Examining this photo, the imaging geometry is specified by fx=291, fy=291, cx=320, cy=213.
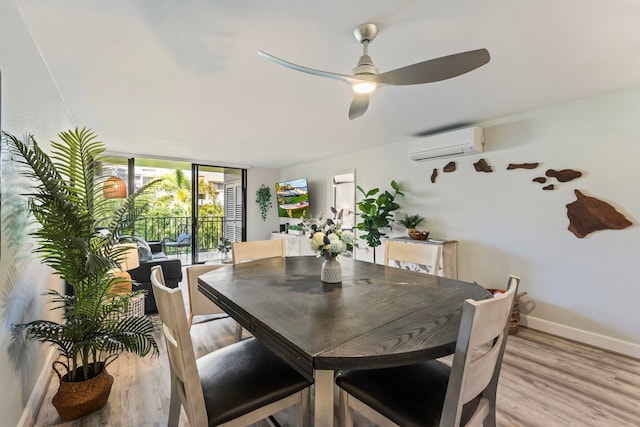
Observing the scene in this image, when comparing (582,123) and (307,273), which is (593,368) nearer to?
(582,123)

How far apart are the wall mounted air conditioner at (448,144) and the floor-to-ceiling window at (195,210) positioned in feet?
14.1

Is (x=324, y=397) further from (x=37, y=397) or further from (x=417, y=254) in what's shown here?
(x=37, y=397)

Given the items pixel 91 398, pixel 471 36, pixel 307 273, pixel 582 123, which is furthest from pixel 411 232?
pixel 91 398

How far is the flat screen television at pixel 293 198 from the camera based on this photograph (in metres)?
6.09

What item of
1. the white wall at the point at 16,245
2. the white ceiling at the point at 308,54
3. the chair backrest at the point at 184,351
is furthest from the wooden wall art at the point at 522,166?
the white wall at the point at 16,245

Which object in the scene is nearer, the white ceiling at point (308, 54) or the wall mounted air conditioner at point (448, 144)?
the white ceiling at point (308, 54)

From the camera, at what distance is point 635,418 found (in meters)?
1.76

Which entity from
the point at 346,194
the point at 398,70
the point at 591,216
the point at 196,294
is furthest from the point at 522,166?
the point at 196,294

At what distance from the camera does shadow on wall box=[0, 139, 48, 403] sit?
4.56 feet

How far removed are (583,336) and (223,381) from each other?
10.7ft

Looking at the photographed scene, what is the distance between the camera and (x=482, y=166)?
338 centimetres

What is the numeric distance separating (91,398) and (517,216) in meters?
3.88

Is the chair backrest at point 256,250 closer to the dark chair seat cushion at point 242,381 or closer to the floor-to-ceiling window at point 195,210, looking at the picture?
the dark chair seat cushion at point 242,381

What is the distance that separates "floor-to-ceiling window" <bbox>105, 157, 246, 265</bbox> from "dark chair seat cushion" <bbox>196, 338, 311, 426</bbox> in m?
5.08
